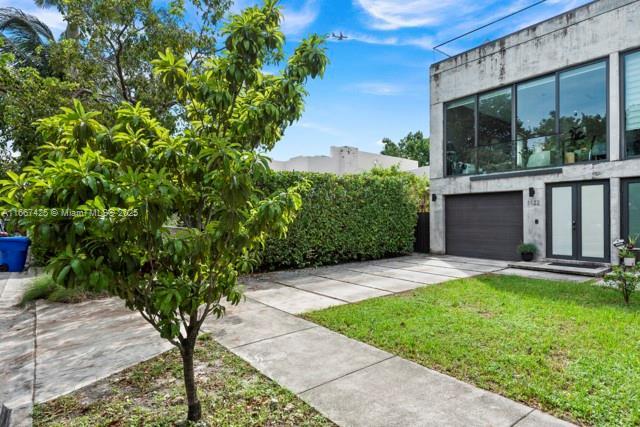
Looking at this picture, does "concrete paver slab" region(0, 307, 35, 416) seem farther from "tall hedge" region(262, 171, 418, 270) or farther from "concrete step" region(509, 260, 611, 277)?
"concrete step" region(509, 260, 611, 277)

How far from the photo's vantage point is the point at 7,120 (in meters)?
5.92

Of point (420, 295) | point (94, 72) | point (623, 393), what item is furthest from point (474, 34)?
point (623, 393)

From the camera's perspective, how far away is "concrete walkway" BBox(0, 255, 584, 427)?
107 inches

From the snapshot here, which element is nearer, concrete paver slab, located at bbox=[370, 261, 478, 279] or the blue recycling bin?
concrete paver slab, located at bbox=[370, 261, 478, 279]

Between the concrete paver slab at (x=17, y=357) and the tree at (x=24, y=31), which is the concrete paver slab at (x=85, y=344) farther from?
the tree at (x=24, y=31)

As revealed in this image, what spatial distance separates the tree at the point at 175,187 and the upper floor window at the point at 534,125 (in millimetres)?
9539

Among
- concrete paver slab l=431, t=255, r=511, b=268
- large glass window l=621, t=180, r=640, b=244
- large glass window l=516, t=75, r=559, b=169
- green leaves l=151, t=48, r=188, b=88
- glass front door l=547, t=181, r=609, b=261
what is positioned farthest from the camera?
concrete paver slab l=431, t=255, r=511, b=268

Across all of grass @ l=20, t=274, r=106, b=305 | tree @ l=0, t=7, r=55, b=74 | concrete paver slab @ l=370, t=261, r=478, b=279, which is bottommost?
concrete paver slab @ l=370, t=261, r=478, b=279

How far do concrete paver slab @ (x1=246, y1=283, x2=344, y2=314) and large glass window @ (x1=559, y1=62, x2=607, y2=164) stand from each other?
7925mm

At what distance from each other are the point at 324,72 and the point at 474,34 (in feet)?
36.2

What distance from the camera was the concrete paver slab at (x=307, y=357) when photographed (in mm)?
3268

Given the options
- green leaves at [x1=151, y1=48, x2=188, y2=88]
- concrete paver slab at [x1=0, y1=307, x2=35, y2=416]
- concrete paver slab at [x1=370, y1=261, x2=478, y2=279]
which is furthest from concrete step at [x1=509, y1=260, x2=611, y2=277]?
concrete paver slab at [x1=0, y1=307, x2=35, y2=416]

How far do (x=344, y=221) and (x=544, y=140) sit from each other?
238 inches

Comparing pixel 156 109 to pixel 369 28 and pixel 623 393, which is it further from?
pixel 623 393
